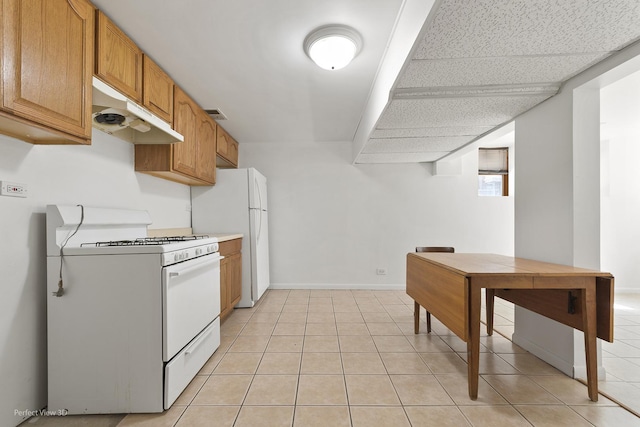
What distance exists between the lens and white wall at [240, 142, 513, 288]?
432cm

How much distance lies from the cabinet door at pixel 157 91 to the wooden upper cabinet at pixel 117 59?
63 mm

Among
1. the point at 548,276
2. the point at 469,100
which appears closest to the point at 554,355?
the point at 548,276

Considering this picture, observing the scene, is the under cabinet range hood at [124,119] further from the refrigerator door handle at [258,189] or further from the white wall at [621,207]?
the white wall at [621,207]

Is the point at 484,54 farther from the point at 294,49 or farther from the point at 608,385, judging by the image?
the point at 608,385

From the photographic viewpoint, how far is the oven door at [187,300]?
156 cm

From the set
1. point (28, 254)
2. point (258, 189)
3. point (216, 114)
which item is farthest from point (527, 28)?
point (258, 189)

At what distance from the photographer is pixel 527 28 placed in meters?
1.30

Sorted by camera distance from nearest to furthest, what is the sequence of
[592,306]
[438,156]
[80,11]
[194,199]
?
[80,11] < [592,306] < [194,199] < [438,156]

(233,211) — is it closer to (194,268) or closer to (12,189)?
(194,268)

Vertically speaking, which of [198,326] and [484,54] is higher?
[484,54]

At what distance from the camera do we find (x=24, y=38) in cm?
119

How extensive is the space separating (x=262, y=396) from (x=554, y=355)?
2.05 m

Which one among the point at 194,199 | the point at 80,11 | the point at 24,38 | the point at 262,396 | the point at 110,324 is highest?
the point at 80,11

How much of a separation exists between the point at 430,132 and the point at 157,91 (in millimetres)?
2454
